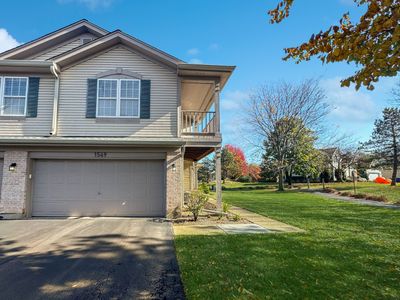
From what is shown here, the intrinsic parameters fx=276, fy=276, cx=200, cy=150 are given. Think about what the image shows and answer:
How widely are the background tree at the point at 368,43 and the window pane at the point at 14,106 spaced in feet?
35.5

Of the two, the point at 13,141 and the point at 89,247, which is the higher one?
the point at 13,141

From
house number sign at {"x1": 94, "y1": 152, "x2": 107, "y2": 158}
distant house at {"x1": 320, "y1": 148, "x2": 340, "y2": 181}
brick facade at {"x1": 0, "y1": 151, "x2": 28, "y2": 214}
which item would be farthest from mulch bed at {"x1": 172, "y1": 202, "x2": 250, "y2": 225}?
distant house at {"x1": 320, "y1": 148, "x2": 340, "y2": 181}

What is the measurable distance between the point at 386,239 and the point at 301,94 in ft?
76.8

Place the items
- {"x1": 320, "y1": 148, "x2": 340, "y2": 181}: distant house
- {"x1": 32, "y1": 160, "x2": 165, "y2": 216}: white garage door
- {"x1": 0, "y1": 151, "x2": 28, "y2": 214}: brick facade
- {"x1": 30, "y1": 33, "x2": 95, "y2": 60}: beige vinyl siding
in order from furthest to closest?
{"x1": 320, "y1": 148, "x2": 340, "y2": 181}: distant house, {"x1": 30, "y1": 33, "x2": 95, "y2": 60}: beige vinyl siding, {"x1": 32, "y1": 160, "x2": 165, "y2": 216}: white garage door, {"x1": 0, "y1": 151, "x2": 28, "y2": 214}: brick facade

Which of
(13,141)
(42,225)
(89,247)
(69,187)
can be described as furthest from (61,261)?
(13,141)

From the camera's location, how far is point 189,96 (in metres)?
14.9

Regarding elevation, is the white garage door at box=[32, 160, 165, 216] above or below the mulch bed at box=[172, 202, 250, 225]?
above

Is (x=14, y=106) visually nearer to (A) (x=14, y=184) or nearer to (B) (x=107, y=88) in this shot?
(A) (x=14, y=184)

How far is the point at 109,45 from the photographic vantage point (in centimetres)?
1144

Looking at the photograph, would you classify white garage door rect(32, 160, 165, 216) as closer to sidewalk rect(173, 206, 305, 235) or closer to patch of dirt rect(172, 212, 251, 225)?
patch of dirt rect(172, 212, 251, 225)

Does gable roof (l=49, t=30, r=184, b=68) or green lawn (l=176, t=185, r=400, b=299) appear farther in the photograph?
gable roof (l=49, t=30, r=184, b=68)

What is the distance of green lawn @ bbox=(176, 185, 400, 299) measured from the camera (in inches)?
158

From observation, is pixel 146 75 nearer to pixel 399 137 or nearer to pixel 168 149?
pixel 168 149

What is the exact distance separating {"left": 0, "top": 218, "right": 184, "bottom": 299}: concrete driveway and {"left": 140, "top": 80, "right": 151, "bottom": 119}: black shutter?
14.6 ft
